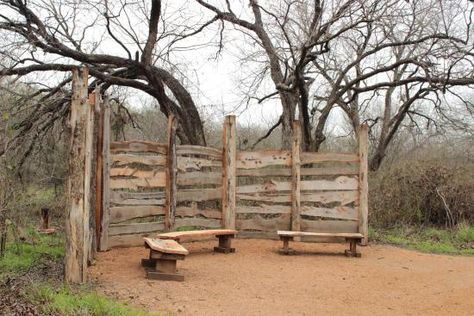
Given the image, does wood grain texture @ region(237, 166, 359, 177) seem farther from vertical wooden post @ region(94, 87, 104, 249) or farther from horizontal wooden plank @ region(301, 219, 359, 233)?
vertical wooden post @ region(94, 87, 104, 249)

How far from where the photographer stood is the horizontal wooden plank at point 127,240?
9250 millimetres

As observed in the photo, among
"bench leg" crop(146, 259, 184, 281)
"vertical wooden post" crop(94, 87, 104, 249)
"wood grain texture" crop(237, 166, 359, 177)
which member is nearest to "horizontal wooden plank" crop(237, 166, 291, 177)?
"wood grain texture" crop(237, 166, 359, 177)

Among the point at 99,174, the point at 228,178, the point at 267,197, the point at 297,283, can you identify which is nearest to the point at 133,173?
the point at 99,174

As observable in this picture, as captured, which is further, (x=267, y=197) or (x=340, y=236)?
(x=267, y=197)

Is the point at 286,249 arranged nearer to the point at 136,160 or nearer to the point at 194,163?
the point at 194,163

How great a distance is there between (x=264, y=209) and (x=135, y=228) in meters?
2.59

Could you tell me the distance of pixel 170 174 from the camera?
997 centimetres

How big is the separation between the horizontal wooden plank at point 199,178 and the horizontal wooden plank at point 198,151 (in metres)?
0.36

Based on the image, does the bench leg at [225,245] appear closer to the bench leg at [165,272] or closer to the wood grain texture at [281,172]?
the wood grain texture at [281,172]

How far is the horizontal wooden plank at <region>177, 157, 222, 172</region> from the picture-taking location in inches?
400

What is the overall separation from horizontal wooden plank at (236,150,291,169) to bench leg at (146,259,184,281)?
3.92m

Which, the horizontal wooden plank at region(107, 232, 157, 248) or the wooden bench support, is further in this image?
the wooden bench support

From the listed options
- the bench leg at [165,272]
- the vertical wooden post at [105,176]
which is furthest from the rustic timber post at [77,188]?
the vertical wooden post at [105,176]

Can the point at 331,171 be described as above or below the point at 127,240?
above
